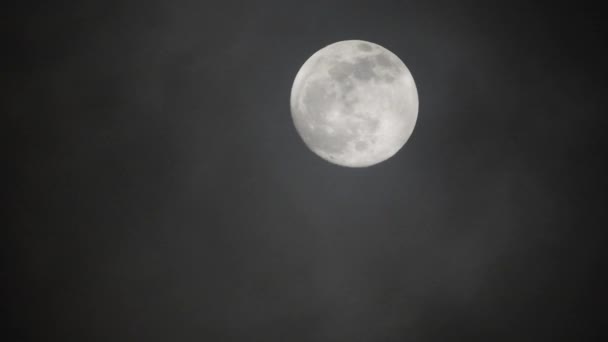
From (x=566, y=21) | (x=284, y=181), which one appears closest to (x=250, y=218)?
(x=284, y=181)

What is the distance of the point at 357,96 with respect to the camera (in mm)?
2506

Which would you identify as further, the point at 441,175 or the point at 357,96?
the point at 441,175

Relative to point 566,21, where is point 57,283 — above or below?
below

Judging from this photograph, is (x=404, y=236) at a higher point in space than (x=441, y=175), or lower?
lower

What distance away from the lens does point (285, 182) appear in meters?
3.33

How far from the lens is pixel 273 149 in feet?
10.9

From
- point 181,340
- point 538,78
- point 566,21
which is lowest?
point 181,340

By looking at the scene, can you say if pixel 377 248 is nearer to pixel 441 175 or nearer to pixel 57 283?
pixel 441 175

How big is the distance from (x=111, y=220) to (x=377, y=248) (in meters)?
2.16

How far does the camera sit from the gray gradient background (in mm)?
3285

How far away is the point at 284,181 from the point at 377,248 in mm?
944

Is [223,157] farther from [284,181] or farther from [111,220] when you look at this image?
[111,220]

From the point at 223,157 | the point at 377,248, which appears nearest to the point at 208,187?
the point at 223,157

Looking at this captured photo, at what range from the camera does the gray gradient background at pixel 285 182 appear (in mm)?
3285
